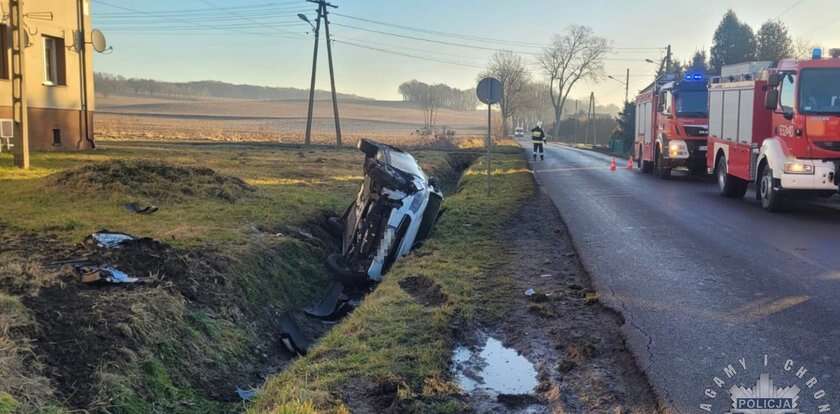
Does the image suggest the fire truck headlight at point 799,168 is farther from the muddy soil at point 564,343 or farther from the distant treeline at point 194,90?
the distant treeline at point 194,90

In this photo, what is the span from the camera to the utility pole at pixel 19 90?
16.2 metres

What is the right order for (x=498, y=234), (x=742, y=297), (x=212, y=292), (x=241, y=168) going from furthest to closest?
(x=241, y=168) < (x=498, y=234) < (x=212, y=292) < (x=742, y=297)

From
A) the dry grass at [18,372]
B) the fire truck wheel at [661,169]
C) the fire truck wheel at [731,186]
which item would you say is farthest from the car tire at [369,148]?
the fire truck wheel at [661,169]

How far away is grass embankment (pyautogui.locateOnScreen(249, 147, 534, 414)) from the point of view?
399 centimetres

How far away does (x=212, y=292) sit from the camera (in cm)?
679

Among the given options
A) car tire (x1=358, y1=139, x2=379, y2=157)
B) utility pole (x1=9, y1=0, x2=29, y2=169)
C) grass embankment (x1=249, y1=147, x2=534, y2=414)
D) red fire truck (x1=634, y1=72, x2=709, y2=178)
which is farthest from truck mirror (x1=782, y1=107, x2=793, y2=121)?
utility pole (x1=9, y1=0, x2=29, y2=169)

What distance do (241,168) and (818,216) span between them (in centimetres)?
1453

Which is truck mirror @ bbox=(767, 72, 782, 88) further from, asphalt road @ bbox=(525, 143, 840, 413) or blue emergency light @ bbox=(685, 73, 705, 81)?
blue emergency light @ bbox=(685, 73, 705, 81)

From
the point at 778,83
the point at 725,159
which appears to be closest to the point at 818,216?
the point at 778,83

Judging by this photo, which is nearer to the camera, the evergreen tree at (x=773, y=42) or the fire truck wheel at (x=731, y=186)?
the fire truck wheel at (x=731, y=186)

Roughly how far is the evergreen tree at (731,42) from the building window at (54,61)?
5466cm

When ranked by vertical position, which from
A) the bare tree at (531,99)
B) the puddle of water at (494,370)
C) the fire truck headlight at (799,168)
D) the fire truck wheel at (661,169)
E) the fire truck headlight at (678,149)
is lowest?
the puddle of water at (494,370)

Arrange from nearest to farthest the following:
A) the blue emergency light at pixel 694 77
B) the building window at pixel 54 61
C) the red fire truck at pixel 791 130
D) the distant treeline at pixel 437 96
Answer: the red fire truck at pixel 791 130 < the blue emergency light at pixel 694 77 < the building window at pixel 54 61 < the distant treeline at pixel 437 96

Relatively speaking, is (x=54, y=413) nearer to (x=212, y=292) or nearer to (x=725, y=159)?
(x=212, y=292)
